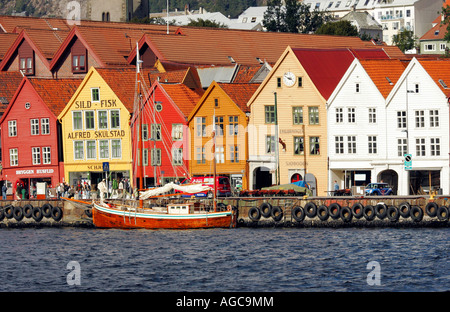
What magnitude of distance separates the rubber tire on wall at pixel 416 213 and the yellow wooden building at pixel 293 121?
18272 millimetres

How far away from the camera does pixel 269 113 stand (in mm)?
92188

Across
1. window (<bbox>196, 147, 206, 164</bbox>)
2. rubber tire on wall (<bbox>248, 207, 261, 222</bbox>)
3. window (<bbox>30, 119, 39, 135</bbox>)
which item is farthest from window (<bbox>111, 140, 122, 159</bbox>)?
rubber tire on wall (<bbox>248, 207, 261, 222</bbox>)

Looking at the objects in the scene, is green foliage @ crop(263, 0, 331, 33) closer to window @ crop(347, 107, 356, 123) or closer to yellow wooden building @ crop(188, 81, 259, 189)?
yellow wooden building @ crop(188, 81, 259, 189)

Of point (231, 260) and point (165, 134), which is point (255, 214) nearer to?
point (231, 260)

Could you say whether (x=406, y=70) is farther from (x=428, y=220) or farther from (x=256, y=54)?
(x=256, y=54)

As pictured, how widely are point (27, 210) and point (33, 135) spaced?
65.0ft

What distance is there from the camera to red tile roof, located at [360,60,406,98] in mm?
87500

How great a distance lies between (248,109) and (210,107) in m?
3.25

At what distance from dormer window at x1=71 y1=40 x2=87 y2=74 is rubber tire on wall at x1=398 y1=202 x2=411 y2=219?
2076 inches

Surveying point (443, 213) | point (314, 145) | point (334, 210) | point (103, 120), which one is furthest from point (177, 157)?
point (443, 213)

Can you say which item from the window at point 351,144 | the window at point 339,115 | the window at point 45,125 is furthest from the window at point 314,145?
the window at point 45,125

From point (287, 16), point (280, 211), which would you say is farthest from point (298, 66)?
point (287, 16)

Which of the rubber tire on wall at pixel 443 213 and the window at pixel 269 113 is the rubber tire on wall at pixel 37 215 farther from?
the rubber tire on wall at pixel 443 213

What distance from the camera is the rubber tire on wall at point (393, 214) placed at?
70.9m
